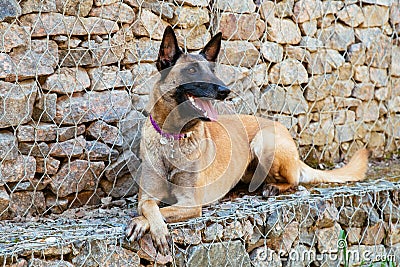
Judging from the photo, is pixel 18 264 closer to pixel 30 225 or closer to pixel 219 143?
pixel 30 225

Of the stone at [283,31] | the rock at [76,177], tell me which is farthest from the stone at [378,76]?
the rock at [76,177]

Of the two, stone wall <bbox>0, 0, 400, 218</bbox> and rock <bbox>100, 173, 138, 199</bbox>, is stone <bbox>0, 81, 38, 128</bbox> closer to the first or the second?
stone wall <bbox>0, 0, 400, 218</bbox>

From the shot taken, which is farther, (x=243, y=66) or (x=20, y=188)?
(x=243, y=66)

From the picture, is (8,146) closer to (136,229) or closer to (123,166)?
(123,166)

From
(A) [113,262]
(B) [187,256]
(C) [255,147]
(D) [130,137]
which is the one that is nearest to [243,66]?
(C) [255,147]

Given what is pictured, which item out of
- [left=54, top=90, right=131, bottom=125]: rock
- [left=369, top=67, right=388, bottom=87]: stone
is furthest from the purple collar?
[left=369, top=67, right=388, bottom=87]: stone

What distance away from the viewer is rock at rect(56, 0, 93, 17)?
10.7 ft

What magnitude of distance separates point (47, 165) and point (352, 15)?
2639 millimetres

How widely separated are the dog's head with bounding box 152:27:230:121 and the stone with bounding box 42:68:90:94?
51 cm

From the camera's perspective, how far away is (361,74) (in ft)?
15.3

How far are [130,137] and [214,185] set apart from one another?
614 mm

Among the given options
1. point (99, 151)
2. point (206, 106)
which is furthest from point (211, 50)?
point (99, 151)

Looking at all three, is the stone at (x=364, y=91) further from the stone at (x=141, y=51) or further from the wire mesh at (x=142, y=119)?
the stone at (x=141, y=51)

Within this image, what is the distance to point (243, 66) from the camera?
4.09m
